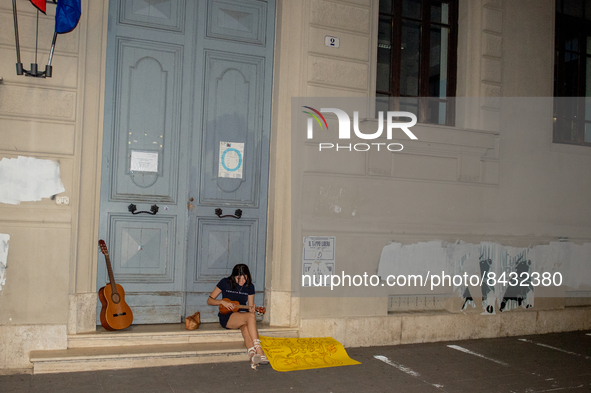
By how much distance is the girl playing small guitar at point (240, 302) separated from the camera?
17.1 ft

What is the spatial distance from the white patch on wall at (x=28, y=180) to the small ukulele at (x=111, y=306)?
762 millimetres

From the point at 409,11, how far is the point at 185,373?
17.9 feet

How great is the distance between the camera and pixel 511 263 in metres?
6.96

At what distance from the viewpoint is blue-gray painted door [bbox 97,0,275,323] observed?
5.52 metres

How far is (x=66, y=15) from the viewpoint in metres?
4.79

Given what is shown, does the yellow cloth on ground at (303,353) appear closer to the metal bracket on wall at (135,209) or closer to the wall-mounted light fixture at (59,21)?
the metal bracket on wall at (135,209)

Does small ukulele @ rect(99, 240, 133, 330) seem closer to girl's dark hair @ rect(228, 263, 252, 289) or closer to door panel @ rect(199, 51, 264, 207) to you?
girl's dark hair @ rect(228, 263, 252, 289)

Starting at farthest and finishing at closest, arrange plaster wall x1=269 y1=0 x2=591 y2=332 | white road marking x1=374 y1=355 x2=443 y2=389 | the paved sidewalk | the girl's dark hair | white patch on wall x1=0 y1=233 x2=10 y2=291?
plaster wall x1=269 y1=0 x2=591 y2=332, the girl's dark hair, white road marking x1=374 y1=355 x2=443 y2=389, white patch on wall x1=0 y1=233 x2=10 y2=291, the paved sidewalk

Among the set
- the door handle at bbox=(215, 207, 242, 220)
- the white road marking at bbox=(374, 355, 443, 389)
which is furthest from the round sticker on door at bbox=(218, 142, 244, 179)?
the white road marking at bbox=(374, 355, 443, 389)

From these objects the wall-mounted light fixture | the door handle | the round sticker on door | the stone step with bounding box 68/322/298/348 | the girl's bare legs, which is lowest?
the stone step with bounding box 68/322/298/348

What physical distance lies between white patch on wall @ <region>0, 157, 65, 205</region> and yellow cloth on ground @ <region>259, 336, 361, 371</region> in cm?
277

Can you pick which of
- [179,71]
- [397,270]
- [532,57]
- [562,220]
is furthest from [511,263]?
[179,71]

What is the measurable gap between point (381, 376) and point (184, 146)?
331cm

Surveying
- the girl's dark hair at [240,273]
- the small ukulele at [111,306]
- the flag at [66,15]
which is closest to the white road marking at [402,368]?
the girl's dark hair at [240,273]
